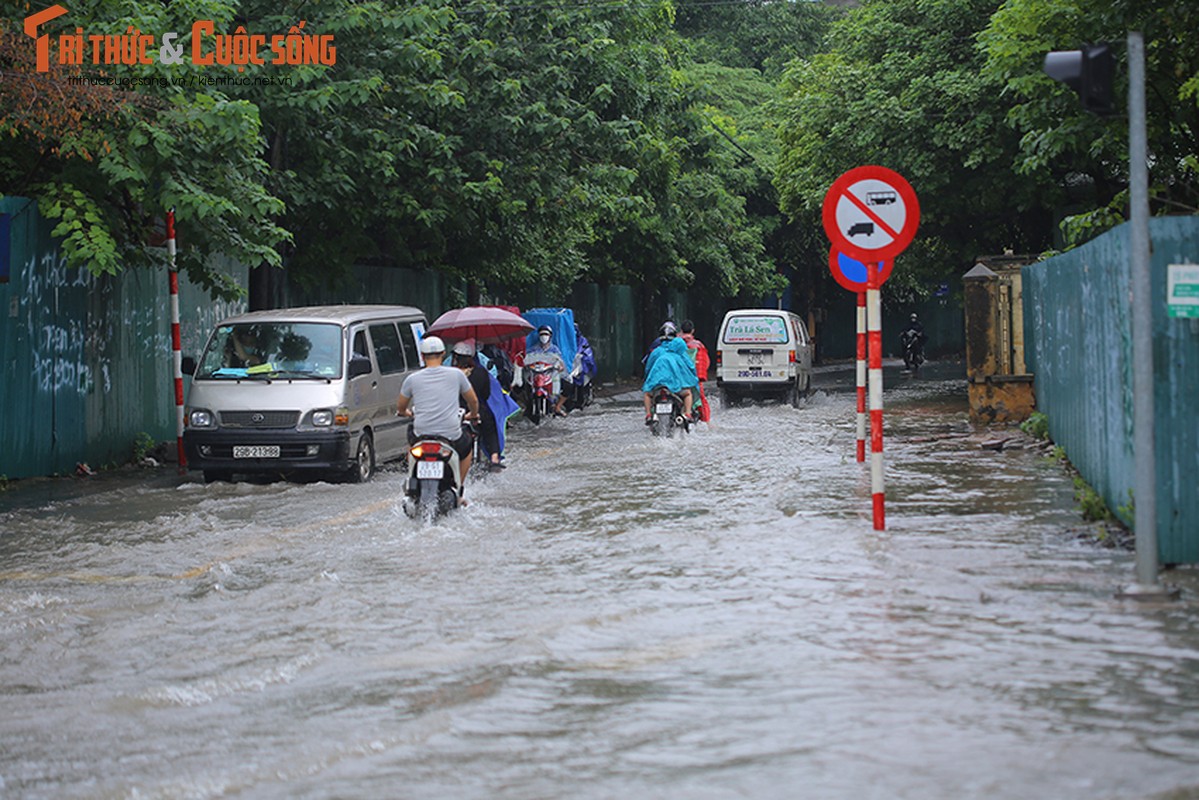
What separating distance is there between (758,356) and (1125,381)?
18530 millimetres

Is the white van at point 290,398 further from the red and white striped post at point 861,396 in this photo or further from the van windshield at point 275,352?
the red and white striped post at point 861,396

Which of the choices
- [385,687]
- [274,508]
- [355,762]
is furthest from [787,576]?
[274,508]

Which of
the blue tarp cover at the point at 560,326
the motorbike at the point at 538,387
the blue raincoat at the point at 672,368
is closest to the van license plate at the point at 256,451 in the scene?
the blue raincoat at the point at 672,368

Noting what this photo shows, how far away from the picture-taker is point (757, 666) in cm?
698

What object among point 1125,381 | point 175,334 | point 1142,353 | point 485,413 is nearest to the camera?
point 1142,353

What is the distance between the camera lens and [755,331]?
1102 inches

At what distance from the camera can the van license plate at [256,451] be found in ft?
50.7

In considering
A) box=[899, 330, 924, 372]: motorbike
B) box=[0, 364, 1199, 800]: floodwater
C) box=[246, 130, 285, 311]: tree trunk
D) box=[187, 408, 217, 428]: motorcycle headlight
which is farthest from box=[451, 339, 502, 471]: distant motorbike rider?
box=[899, 330, 924, 372]: motorbike

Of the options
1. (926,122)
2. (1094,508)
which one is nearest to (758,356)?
(926,122)

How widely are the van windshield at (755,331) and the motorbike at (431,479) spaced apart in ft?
54.1

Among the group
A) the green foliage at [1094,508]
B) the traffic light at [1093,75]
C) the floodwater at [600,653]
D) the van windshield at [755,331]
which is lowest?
the floodwater at [600,653]

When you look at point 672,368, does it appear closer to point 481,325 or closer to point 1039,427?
point 481,325

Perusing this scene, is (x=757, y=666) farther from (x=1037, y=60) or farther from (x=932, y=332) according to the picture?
(x=932, y=332)

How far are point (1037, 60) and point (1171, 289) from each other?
11.2 meters
